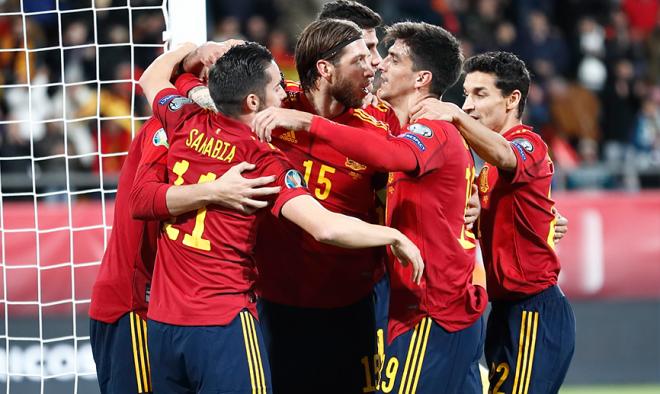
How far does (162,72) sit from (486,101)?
1.67m

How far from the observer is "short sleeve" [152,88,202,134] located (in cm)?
478

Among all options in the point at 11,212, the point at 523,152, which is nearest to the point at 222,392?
the point at 523,152

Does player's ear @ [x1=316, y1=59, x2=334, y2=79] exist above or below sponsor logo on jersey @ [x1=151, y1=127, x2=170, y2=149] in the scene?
above

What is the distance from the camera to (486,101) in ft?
18.1

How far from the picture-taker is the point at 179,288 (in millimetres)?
4539

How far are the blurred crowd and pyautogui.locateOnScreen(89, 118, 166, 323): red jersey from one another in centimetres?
550

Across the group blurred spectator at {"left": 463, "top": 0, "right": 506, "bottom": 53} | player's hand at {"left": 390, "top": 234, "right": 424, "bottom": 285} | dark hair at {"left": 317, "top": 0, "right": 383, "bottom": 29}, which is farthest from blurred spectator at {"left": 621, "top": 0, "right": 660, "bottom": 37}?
player's hand at {"left": 390, "top": 234, "right": 424, "bottom": 285}

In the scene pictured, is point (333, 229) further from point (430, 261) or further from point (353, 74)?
point (353, 74)

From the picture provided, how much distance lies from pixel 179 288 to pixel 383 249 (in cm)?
124

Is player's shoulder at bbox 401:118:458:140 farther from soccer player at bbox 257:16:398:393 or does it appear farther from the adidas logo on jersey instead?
the adidas logo on jersey

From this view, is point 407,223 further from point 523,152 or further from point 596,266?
point 596,266

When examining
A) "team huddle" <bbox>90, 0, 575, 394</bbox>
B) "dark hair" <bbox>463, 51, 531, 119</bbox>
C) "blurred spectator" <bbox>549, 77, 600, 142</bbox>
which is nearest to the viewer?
"team huddle" <bbox>90, 0, 575, 394</bbox>

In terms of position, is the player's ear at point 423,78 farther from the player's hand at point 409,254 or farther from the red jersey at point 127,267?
the red jersey at point 127,267

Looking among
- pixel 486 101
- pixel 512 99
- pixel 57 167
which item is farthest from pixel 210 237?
pixel 57 167
